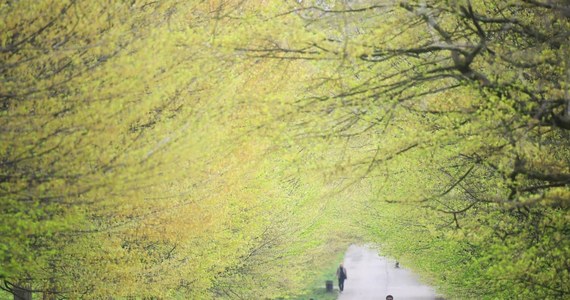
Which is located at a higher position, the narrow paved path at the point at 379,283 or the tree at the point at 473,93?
the narrow paved path at the point at 379,283

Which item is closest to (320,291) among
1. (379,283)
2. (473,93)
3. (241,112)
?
(379,283)

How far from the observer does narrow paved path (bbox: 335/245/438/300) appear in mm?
38963

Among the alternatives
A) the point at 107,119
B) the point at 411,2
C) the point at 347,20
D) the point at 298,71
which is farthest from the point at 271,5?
the point at 298,71

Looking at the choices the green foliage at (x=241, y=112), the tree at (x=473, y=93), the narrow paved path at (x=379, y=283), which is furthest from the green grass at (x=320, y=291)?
the tree at (x=473, y=93)

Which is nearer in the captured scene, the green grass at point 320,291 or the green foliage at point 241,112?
the green foliage at point 241,112

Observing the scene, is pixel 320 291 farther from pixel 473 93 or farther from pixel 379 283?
pixel 473 93

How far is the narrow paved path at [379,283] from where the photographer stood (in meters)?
39.0

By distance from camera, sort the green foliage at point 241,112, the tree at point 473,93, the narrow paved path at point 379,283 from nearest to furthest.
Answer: the green foliage at point 241,112 → the tree at point 473,93 → the narrow paved path at point 379,283

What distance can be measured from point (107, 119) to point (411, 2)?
14.1 ft

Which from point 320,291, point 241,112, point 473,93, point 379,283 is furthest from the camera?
point 379,283

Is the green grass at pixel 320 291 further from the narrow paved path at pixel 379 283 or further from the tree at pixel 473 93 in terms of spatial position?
the tree at pixel 473 93

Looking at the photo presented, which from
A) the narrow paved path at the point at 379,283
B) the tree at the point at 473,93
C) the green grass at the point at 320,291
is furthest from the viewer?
the narrow paved path at the point at 379,283

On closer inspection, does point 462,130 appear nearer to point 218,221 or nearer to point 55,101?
point 55,101

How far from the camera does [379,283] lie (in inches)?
1779
